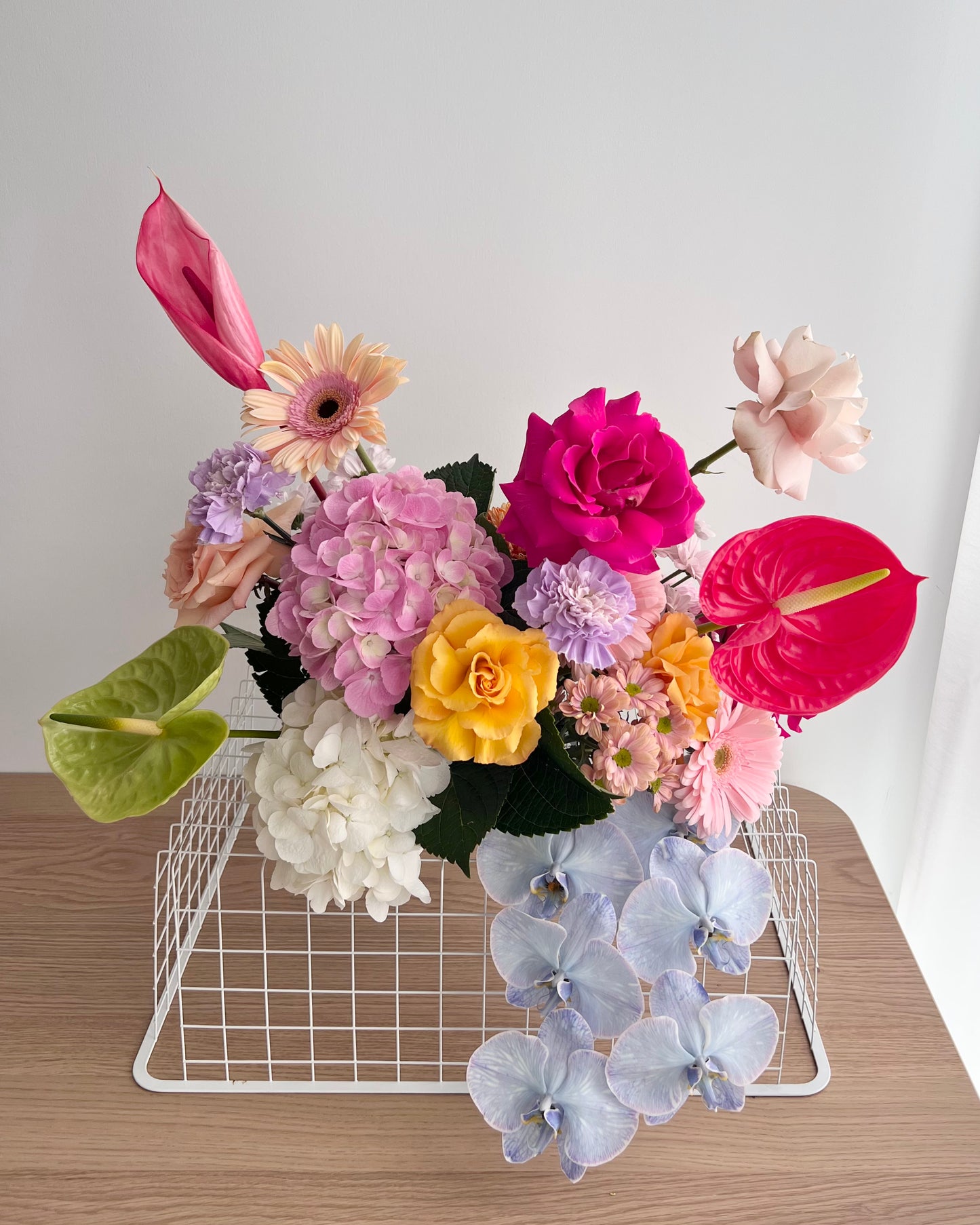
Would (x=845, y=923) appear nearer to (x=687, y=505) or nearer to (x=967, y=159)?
(x=687, y=505)

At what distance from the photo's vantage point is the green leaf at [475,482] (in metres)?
0.60

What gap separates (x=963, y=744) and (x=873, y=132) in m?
0.61

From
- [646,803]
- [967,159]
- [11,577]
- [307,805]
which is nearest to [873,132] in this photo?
[967,159]

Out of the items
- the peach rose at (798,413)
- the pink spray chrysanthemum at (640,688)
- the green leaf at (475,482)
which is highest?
the peach rose at (798,413)

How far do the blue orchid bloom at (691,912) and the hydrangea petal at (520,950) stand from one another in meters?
0.05

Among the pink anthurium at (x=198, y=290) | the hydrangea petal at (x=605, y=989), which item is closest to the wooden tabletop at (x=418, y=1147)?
the hydrangea petal at (x=605, y=989)

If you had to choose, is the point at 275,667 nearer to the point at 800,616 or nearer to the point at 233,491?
the point at 233,491

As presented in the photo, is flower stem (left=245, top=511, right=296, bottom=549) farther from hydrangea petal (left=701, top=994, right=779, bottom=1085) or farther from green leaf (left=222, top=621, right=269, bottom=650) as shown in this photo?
hydrangea petal (left=701, top=994, right=779, bottom=1085)

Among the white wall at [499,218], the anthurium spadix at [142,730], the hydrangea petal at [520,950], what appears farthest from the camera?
the white wall at [499,218]

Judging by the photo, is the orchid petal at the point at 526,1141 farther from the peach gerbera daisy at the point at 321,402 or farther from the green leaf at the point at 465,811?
the peach gerbera daisy at the point at 321,402

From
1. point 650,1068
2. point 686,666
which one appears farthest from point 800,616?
point 650,1068

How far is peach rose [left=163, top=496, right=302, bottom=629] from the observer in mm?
537

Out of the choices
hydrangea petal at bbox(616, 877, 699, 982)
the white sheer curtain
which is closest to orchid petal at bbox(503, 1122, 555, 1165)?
hydrangea petal at bbox(616, 877, 699, 982)

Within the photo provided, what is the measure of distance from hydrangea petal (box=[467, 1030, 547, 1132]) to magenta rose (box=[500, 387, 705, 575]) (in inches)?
11.5
